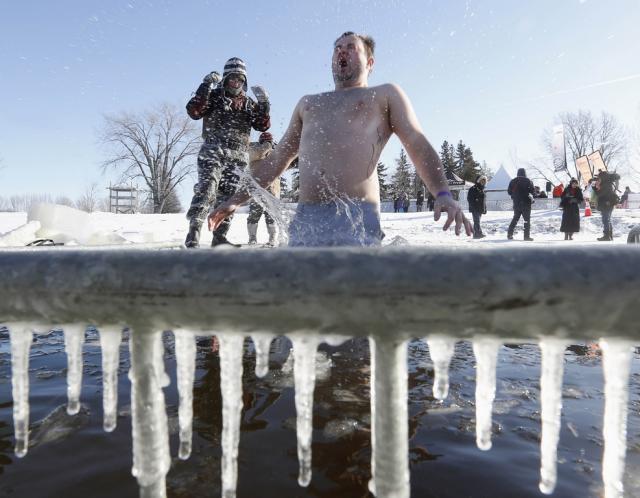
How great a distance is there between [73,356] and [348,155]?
6.52ft

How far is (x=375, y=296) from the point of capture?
60cm

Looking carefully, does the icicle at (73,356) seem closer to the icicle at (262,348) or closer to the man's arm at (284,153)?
the icicle at (262,348)

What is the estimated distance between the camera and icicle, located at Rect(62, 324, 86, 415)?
76 centimetres

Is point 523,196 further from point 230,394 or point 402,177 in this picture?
point 402,177

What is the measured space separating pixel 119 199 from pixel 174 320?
47.5 metres

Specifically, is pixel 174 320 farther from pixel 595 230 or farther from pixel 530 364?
pixel 595 230

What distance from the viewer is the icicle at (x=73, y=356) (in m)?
0.76

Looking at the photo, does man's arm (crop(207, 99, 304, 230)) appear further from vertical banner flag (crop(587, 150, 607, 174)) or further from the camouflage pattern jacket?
vertical banner flag (crop(587, 150, 607, 174))

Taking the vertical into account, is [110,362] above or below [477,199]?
below

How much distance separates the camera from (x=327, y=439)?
5.29 feet

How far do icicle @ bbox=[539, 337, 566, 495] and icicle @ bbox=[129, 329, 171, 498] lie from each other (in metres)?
0.60

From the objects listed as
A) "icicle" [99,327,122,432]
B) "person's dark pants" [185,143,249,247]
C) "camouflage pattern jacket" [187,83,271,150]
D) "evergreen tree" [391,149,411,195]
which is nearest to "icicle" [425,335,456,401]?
"icicle" [99,327,122,432]

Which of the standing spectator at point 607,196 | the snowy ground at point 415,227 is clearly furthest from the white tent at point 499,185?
the standing spectator at point 607,196

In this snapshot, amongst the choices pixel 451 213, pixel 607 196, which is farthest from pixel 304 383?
pixel 607 196
